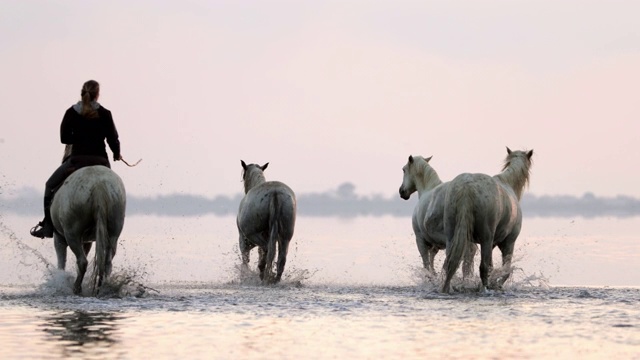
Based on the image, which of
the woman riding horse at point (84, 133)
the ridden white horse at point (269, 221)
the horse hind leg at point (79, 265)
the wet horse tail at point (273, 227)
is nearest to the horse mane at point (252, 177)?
the ridden white horse at point (269, 221)

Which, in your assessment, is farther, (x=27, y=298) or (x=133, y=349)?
(x=27, y=298)

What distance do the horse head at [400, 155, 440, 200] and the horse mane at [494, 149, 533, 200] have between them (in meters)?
1.37

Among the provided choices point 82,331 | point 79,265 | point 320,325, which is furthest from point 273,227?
point 82,331

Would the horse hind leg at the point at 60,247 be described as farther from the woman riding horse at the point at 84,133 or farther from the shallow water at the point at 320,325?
the shallow water at the point at 320,325

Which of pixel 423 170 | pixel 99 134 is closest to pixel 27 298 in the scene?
pixel 99 134

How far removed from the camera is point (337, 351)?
8180 mm

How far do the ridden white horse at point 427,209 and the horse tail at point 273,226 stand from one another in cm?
190

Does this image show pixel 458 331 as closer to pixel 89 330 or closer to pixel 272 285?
pixel 89 330

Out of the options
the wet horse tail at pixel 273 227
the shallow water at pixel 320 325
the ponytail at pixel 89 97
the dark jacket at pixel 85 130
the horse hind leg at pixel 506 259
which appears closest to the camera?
the shallow water at pixel 320 325

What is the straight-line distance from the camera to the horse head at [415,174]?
17.4 metres

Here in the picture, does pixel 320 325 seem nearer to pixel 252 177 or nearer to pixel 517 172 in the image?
pixel 517 172

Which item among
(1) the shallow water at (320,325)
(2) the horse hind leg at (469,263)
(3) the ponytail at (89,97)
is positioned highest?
(3) the ponytail at (89,97)

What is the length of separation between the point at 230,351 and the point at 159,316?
2.38 m

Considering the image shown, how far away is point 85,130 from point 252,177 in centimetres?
461
